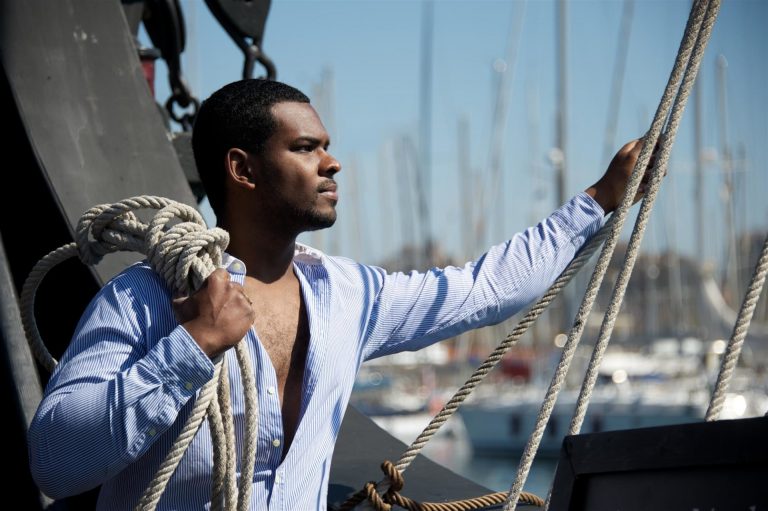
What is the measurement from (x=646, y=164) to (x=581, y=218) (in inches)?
13.2

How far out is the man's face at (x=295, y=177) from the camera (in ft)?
6.87

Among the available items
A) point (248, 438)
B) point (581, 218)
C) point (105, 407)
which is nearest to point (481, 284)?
point (581, 218)

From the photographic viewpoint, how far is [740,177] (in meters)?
23.5

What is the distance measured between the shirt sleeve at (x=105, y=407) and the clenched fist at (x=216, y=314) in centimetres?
3

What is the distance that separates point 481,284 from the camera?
7.75ft

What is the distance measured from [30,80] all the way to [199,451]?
4.01 ft

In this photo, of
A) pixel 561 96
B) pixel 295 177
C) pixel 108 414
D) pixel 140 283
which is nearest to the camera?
pixel 108 414

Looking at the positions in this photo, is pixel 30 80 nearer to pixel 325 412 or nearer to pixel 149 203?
pixel 149 203

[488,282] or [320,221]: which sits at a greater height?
[320,221]

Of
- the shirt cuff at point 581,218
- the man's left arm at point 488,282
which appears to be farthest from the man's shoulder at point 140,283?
the shirt cuff at point 581,218

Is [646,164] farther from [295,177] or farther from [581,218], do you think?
[295,177]

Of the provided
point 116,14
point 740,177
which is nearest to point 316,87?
point 740,177

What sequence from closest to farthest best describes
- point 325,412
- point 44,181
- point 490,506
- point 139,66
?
1. point 325,412
2. point 490,506
3. point 44,181
4. point 139,66

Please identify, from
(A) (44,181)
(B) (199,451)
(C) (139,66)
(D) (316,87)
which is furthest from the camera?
(D) (316,87)
